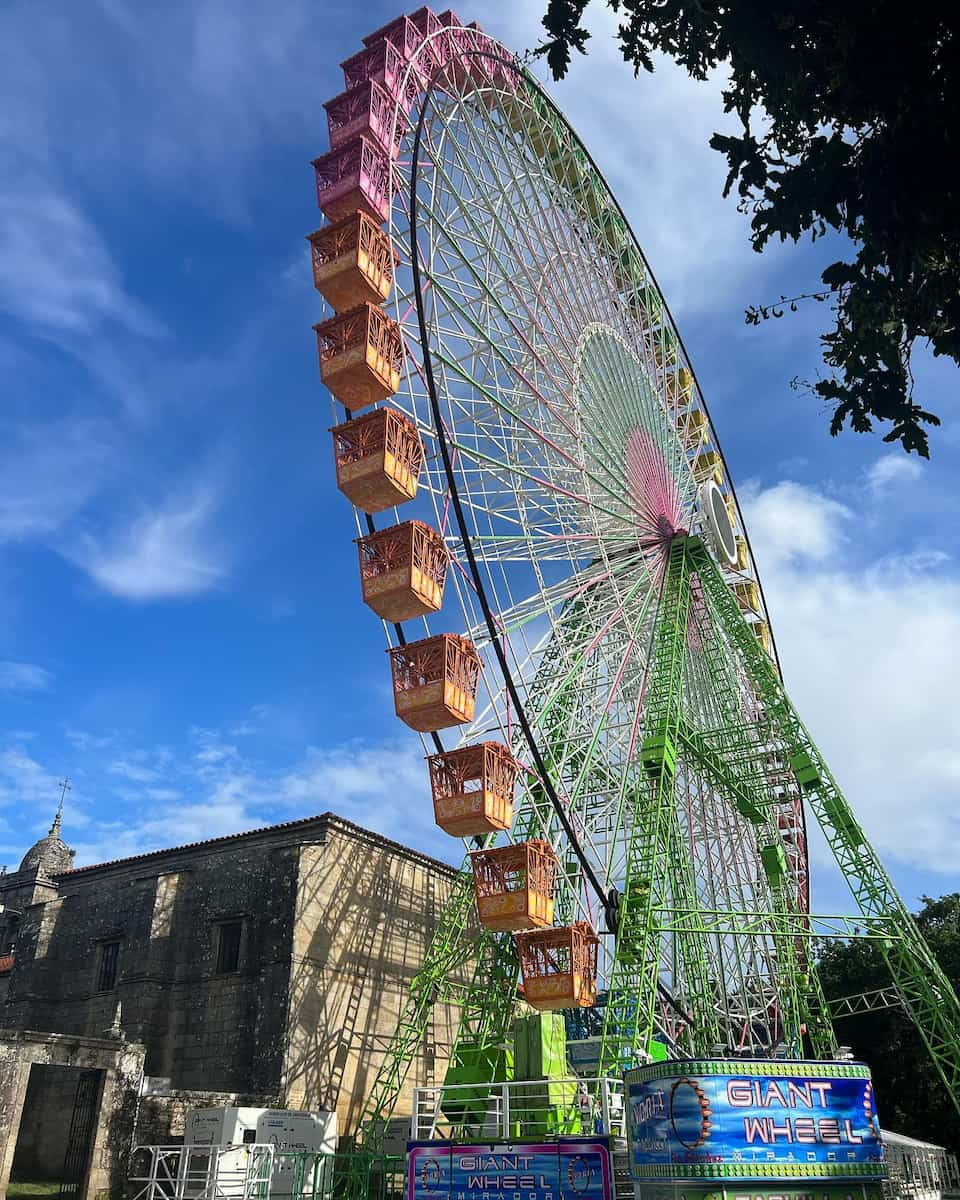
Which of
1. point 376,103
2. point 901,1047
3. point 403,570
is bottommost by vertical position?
point 901,1047

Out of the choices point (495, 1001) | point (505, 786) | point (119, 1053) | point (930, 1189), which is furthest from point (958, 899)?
point (119, 1053)

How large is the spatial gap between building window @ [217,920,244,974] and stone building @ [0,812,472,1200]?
0.05 m

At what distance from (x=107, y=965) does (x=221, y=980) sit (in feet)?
17.2

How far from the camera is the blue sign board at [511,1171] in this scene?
12.9m

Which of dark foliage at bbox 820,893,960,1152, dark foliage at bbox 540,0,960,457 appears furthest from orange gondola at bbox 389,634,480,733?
dark foliage at bbox 820,893,960,1152

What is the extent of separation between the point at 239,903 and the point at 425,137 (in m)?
20.4

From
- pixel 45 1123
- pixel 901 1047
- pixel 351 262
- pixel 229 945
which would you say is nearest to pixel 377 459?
pixel 351 262

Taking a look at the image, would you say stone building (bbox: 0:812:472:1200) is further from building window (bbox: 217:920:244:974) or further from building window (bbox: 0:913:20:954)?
building window (bbox: 0:913:20:954)

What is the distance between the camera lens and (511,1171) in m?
13.3

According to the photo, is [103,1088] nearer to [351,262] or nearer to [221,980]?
[221,980]

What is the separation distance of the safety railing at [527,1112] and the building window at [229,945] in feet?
23.2

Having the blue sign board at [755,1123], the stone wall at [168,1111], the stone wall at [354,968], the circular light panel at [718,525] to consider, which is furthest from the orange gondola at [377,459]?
the circular light panel at [718,525]

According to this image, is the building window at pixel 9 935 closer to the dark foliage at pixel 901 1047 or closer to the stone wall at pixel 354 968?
the stone wall at pixel 354 968

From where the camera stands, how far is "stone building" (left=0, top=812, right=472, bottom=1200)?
23.7 m
